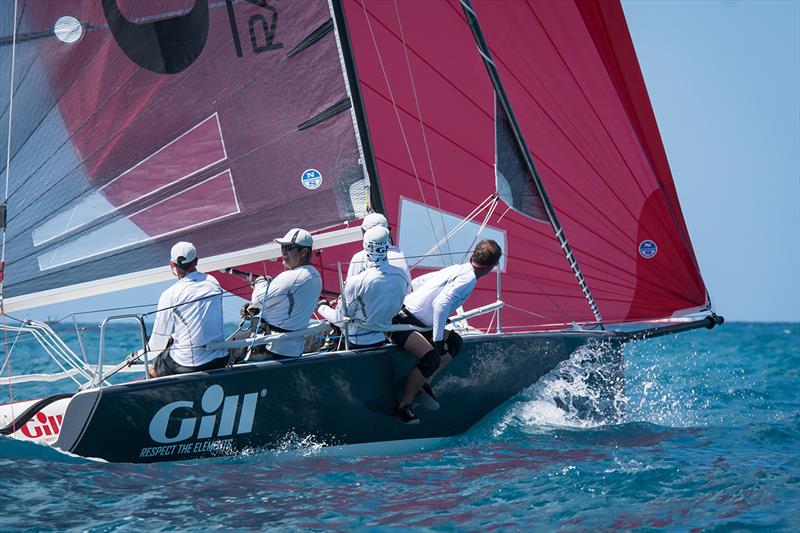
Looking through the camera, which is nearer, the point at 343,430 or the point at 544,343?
the point at 343,430

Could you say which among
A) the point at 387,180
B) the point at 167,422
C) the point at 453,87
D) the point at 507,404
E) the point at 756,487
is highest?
the point at 453,87

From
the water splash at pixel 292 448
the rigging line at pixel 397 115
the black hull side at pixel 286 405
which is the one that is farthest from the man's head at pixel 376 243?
the rigging line at pixel 397 115

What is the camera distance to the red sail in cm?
734

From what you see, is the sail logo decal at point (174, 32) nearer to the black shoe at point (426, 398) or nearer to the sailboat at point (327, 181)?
the sailboat at point (327, 181)

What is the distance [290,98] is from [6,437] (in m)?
2.68

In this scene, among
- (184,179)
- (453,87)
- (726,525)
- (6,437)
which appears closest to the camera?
(726,525)

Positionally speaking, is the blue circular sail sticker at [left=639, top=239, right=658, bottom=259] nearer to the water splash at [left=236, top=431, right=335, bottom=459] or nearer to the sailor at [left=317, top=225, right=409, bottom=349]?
the sailor at [left=317, top=225, right=409, bottom=349]

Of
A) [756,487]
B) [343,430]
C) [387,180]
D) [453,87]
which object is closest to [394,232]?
[387,180]

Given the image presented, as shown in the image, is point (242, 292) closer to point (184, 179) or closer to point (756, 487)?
point (184, 179)

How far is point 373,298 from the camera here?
5.54 meters

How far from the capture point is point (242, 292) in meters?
7.63

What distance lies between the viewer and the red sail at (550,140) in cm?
734

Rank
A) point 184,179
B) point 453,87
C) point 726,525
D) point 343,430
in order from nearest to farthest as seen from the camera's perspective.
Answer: point 726,525
point 343,430
point 184,179
point 453,87

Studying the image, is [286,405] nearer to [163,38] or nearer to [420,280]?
[420,280]
